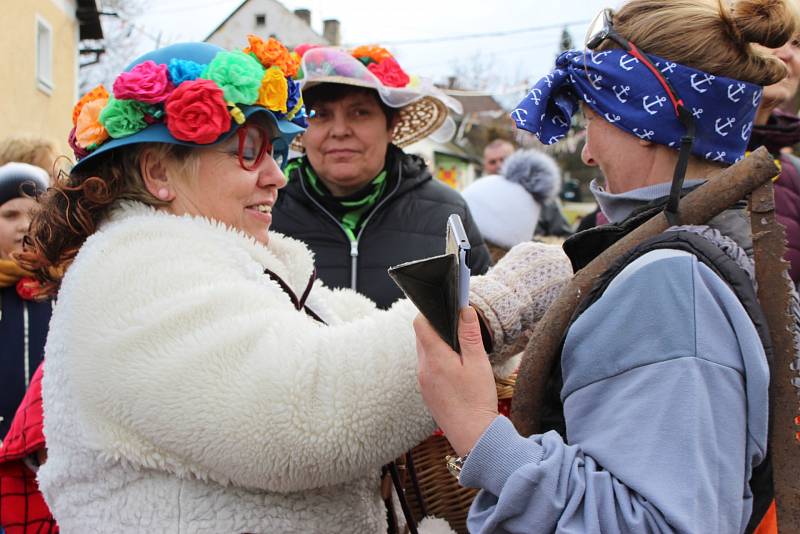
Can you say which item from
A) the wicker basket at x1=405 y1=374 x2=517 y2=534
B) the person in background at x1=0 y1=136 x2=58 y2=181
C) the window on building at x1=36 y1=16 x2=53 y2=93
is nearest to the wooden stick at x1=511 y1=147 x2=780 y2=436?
the wicker basket at x1=405 y1=374 x2=517 y2=534

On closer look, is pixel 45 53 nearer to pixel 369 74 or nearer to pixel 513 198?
pixel 513 198

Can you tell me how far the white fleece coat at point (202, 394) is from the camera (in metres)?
1.54

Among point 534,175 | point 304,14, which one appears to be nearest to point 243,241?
point 534,175

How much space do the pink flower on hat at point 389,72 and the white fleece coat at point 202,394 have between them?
1706 millimetres

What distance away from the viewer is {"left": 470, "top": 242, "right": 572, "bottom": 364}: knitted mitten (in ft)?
5.53

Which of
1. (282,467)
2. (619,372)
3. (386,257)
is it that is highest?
(619,372)

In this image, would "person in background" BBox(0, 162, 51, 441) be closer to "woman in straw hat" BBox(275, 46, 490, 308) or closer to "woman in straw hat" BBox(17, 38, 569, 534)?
"woman in straw hat" BBox(275, 46, 490, 308)

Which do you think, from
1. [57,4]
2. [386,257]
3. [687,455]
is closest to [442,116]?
[386,257]

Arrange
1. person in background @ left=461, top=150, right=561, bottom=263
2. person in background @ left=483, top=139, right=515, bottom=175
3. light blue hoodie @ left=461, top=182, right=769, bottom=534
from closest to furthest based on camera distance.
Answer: light blue hoodie @ left=461, top=182, right=769, bottom=534 → person in background @ left=461, top=150, right=561, bottom=263 → person in background @ left=483, top=139, right=515, bottom=175

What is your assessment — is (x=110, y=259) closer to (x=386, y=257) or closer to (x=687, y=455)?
(x=687, y=455)

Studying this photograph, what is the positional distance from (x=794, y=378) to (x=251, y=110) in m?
1.35

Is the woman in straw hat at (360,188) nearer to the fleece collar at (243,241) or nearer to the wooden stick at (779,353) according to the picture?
the fleece collar at (243,241)

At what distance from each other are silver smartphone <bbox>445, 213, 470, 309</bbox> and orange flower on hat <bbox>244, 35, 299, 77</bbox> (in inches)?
34.9

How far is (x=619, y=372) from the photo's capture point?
1298 mm
